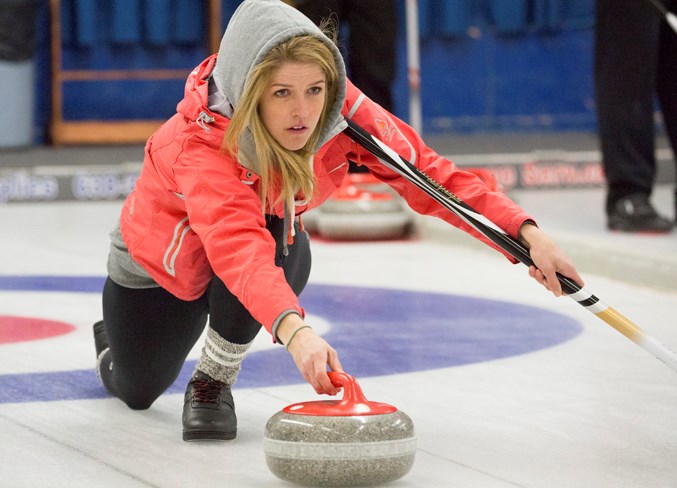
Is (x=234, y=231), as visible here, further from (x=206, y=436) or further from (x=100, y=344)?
(x=100, y=344)

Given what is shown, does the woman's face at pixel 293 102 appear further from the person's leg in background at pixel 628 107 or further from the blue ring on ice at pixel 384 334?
the person's leg in background at pixel 628 107

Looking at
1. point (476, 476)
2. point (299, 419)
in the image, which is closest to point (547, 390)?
point (476, 476)

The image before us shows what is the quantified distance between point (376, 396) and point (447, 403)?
0.12 m

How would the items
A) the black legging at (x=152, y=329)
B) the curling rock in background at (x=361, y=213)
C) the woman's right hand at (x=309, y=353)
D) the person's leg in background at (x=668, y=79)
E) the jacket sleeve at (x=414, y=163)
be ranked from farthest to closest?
the curling rock in background at (x=361, y=213), the person's leg in background at (x=668, y=79), the black legging at (x=152, y=329), the jacket sleeve at (x=414, y=163), the woman's right hand at (x=309, y=353)

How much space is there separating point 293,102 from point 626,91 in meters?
2.43

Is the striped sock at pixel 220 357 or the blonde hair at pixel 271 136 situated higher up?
the blonde hair at pixel 271 136

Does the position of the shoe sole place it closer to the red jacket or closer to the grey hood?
the red jacket

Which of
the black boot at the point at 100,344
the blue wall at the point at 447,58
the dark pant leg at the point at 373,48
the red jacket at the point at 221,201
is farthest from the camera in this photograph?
the blue wall at the point at 447,58

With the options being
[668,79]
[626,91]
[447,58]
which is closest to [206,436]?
[626,91]

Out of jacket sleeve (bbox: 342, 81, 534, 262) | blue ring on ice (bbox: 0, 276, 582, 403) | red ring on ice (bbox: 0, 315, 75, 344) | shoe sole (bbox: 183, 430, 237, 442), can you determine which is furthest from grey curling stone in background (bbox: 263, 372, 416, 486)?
red ring on ice (bbox: 0, 315, 75, 344)

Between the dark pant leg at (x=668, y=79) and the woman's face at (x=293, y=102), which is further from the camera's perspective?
the dark pant leg at (x=668, y=79)

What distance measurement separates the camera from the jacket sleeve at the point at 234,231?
4.95 feet

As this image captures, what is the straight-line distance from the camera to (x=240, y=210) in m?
1.59

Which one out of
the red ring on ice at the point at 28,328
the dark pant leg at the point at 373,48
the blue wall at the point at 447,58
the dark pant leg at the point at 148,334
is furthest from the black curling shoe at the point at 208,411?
the blue wall at the point at 447,58
